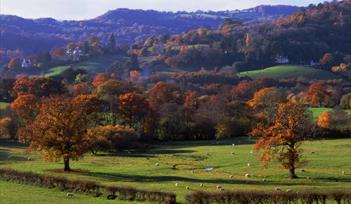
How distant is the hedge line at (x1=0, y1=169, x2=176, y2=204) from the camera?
40.3 metres

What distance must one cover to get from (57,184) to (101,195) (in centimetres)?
627

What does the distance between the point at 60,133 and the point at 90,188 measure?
20.3 meters

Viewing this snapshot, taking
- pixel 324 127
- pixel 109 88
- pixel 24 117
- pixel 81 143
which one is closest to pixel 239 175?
Result: pixel 81 143

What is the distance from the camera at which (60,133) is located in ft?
209

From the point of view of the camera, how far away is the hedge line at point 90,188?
40312 millimetres

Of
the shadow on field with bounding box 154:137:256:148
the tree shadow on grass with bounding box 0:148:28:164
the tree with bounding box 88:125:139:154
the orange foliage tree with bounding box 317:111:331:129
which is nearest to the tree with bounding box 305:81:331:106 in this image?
the orange foliage tree with bounding box 317:111:331:129

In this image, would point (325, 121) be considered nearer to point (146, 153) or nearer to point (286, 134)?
point (146, 153)

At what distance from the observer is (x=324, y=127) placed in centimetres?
10831

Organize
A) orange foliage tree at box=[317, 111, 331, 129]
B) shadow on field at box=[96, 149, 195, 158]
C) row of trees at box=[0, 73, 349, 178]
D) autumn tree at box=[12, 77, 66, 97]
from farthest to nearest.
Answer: autumn tree at box=[12, 77, 66, 97], orange foliage tree at box=[317, 111, 331, 129], shadow on field at box=[96, 149, 195, 158], row of trees at box=[0, 73, 349, 178]

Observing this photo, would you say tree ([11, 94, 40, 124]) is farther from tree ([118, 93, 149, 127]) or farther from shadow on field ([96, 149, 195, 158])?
shadow on field ([96, 149, 195, 158])

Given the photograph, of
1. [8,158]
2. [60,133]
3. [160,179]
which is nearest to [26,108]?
[8,158]

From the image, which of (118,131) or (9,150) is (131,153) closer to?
(118,131)

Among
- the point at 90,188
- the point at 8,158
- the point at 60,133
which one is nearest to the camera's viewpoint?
the point at 90,188

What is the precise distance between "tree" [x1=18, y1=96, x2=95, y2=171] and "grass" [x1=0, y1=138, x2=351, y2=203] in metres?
2.05
